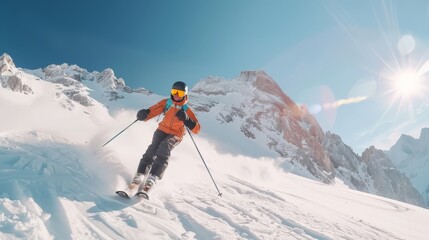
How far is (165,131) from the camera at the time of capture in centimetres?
815

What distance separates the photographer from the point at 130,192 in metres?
6.49

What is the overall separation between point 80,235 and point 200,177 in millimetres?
6616

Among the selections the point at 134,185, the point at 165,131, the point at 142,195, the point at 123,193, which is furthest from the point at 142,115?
the point at 123,193

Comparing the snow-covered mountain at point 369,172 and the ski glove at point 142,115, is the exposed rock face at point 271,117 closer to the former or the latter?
the snow-covered mountain at point 369,172

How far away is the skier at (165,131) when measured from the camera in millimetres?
7059

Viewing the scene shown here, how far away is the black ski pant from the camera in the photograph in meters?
7.09

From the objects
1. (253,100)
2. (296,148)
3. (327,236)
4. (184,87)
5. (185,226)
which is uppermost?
(253,100)

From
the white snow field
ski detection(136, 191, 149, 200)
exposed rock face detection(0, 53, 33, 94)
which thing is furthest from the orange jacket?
exposed rock face detection(0, 53, 33, 94)

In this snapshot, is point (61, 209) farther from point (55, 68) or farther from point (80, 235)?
point (55, 68)

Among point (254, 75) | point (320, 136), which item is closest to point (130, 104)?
point (254, 75)

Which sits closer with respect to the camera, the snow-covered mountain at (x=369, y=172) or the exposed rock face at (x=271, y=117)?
the exposed rock face at (x=271, y=117)

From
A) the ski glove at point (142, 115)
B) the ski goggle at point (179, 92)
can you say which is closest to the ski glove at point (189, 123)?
the ski goggle at point (179, 92)

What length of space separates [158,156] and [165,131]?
3.18 feet

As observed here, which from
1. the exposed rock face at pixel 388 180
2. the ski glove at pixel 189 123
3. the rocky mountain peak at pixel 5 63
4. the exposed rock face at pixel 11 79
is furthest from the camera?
the exposed rock face at pixel 388 180
